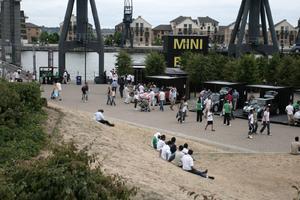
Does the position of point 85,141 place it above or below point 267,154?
above

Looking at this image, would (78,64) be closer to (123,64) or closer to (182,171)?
(123,64)

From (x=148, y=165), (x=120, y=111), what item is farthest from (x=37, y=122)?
(x=120, y=111)

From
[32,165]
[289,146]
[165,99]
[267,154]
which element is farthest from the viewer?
[165,99]

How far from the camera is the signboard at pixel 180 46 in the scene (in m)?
49.1

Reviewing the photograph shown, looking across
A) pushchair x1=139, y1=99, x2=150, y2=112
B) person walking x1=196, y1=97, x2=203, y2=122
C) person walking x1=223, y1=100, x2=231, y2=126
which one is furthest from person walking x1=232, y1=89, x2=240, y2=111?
pushchair x1=139, y1=99, x2=150, y2=112

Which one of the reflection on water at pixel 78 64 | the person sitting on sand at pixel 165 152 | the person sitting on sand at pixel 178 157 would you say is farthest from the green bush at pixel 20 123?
the reflection on water at pixel 78 64

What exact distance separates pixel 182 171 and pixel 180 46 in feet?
114

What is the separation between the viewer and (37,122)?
51.0 ft

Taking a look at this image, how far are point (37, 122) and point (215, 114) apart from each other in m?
18.2

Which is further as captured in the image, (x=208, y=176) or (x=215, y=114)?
(x=215, y=114)

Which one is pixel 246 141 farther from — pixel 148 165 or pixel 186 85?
pixel 186 85

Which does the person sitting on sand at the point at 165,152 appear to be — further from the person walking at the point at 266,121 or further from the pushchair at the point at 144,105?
the pushchair at the point at 144,105

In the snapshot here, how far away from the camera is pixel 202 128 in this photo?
87.6ft

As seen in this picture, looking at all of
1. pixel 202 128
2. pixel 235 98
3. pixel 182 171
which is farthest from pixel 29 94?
pixel 235 98
